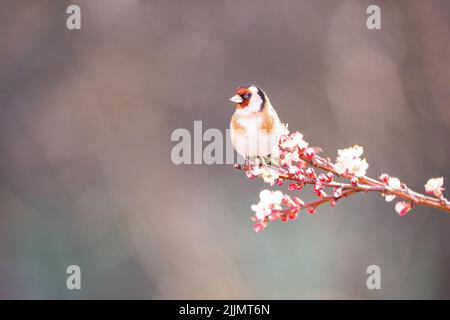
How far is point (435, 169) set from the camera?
3613 mm

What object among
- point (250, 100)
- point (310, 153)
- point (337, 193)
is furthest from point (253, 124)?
point (337, 193)

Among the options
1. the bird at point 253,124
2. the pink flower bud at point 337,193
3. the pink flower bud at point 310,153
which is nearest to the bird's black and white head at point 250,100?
the bird at point 253,124

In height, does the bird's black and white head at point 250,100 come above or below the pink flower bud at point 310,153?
above

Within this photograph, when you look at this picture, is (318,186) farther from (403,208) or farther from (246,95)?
(246,95)

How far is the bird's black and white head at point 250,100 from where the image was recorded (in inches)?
60.2

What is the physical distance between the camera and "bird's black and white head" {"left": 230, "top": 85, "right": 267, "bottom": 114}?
5.02 ft

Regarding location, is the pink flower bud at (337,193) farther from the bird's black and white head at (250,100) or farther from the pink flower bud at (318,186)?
the bird's black and white head at (250,100)

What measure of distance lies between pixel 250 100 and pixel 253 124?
2.7 inches

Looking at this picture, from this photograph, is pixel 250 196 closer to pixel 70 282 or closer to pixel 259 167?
pixel 70 282

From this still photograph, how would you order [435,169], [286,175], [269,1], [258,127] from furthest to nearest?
[269,1]
[435,169]
[258,127]
[286,175]

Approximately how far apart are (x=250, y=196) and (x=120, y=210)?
2.86 feet

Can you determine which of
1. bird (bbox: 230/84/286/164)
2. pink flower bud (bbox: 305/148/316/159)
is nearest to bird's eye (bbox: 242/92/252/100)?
bird (bbox: 230/84/286/164)

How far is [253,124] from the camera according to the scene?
1.58 m

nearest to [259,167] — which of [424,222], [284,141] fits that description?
[284,141]
